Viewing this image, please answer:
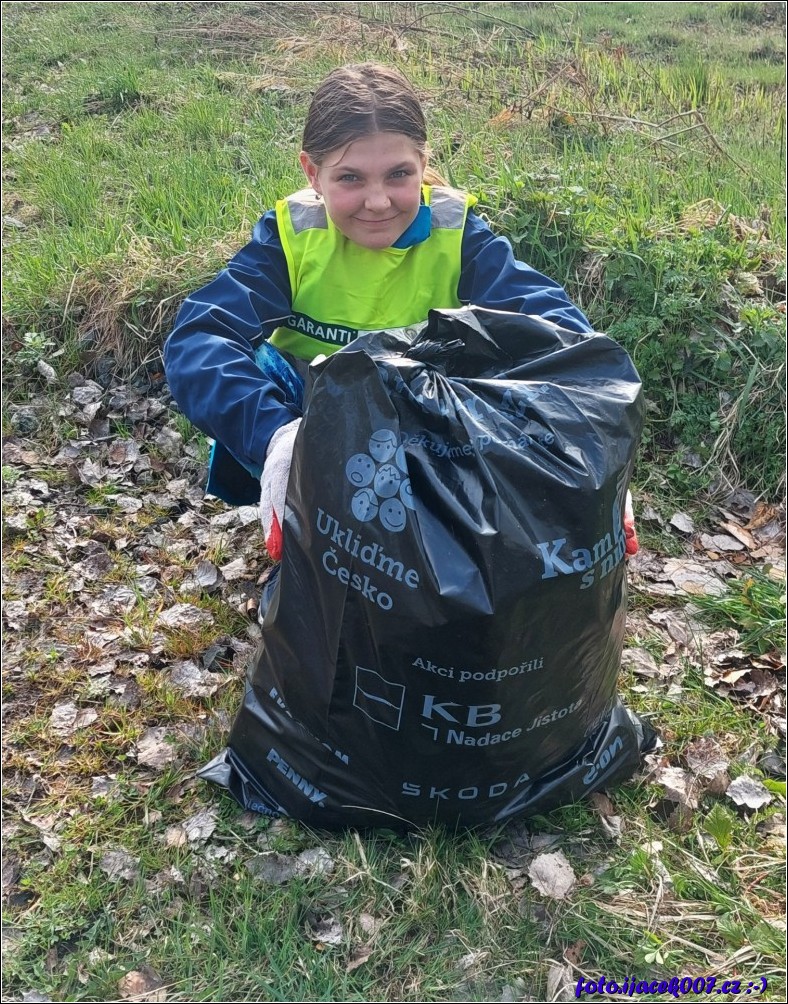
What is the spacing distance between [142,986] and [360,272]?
1.86m

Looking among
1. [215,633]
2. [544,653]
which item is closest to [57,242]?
[215,633]

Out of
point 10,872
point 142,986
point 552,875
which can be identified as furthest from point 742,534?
point 10,872

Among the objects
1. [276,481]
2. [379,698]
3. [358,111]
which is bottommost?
[379,698]

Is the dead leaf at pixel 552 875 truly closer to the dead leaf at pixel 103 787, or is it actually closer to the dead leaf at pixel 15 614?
the dead leaf at pixel 103 787

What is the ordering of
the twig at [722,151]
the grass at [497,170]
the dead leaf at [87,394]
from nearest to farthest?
the grass at [497,170] < the dead leaf at [87,394] < the twig at [722,151]

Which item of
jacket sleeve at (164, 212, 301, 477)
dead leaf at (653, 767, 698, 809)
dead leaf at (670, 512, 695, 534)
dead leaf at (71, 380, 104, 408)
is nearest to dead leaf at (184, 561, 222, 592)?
jacket sleeve at (164, 212, 301, 477)

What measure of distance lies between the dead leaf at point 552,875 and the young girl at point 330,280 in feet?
3.12

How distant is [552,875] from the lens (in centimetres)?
204

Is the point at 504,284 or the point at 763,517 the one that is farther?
the point at 763,517

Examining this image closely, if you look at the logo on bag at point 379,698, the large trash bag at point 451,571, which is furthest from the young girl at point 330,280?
the logo on bag at point 379,698

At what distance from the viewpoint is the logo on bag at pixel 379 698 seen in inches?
71.7

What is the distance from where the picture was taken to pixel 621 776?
2.23m

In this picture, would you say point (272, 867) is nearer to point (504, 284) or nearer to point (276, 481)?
point (276, 481)

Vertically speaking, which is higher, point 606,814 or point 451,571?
point 451,571
